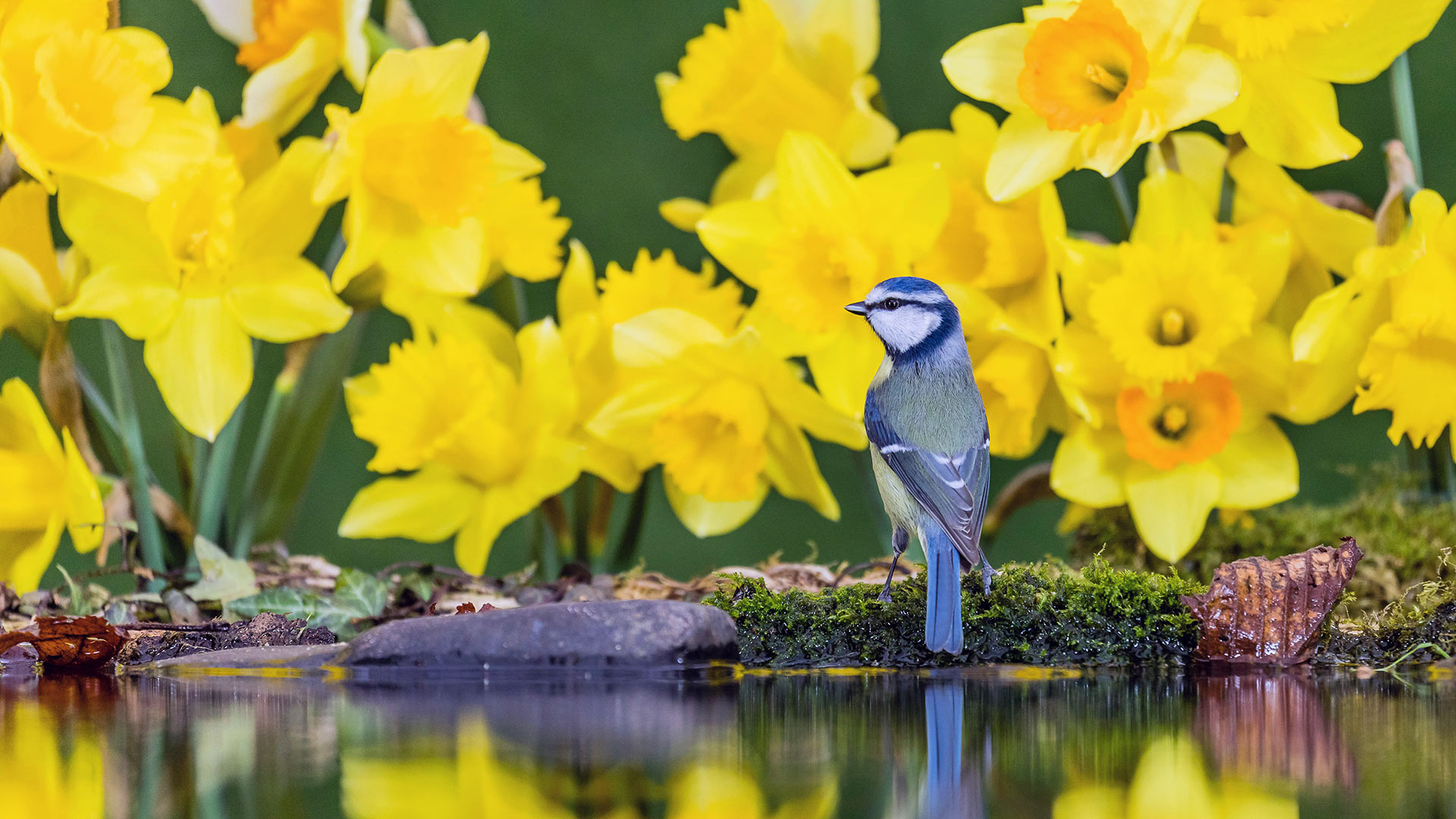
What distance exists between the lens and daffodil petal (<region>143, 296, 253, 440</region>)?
160 cm

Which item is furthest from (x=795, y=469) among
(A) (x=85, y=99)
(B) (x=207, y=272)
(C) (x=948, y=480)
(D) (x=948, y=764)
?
(A) (x=85, y=99)

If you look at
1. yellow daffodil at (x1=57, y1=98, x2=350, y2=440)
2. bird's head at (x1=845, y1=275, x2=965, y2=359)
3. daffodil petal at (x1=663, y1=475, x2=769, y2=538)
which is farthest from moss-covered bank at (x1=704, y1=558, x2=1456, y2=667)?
yellow daffodil at (x1=57, y1=98, x2=350, y2=440)

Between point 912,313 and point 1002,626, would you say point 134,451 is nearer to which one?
point 912,313

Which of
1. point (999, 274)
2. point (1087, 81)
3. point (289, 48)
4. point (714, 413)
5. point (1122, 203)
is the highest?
point (289, 48)

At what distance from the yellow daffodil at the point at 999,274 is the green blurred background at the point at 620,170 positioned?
266 millimetres

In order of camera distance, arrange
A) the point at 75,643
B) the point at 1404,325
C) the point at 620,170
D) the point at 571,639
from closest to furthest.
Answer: the point at 571,639
the point at 75,643
the point at 1404,325
the point at 620,170

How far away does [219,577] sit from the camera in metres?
1.59

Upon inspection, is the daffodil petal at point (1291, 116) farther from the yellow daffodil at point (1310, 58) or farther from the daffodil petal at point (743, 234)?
the daffodil petal at point (743, 234)

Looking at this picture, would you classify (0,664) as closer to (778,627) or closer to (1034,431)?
(778,627)

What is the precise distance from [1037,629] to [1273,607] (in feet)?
0.82

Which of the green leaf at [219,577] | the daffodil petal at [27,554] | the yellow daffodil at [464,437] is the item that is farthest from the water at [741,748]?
the yellow daffodil at [464,437]

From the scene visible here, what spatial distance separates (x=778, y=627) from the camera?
1.28 meters

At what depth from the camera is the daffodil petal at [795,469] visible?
1.73 m

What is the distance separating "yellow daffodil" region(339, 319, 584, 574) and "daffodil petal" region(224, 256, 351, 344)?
0.36 ft
